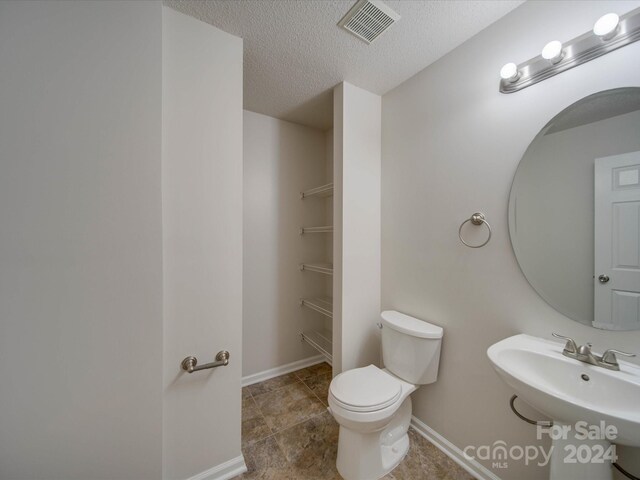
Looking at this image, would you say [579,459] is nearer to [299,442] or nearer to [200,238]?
[299,442]

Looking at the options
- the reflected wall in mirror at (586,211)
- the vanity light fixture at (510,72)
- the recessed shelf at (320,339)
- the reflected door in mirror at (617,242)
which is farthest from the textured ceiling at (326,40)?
the recessed shelf at (320,339)

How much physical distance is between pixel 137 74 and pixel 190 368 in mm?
1355

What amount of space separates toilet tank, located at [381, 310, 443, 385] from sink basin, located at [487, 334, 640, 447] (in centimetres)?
41

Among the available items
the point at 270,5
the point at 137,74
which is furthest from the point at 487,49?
the point at 137,74

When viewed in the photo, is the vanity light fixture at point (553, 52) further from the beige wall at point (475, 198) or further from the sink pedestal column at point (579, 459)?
the sink pedestal column at point (579, 459)

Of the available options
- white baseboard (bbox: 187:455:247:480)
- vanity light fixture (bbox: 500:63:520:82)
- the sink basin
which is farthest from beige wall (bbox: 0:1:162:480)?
vanity light fixture (bbox: 500:63:520:82)

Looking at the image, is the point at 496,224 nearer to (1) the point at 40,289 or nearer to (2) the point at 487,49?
(2) the point at 487,49

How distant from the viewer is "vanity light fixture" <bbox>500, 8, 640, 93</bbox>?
845 millimetres

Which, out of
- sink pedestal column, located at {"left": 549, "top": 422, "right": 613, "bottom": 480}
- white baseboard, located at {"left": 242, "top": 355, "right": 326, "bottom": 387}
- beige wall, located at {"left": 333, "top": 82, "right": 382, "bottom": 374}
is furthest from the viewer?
white baseboard, located at {"left": 242, "top": 355, "right": 326, "bottom": 387}

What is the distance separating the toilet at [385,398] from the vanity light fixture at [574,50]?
4.48 feet

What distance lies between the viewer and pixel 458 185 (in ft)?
4.50

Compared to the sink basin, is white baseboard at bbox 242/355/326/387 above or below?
below

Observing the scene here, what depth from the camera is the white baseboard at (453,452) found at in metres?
1.23

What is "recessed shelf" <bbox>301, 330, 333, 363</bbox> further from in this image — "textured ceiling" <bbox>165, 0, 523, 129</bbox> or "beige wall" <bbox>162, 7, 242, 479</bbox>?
"textured ceiling" <bbox>165, 0, 523, 129</bbox>
